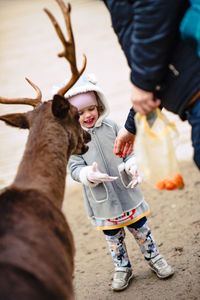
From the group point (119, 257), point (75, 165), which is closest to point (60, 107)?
point (75, 165)

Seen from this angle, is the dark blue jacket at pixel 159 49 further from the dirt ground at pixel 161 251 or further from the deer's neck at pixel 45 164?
the dirt ground at pixel 161 251

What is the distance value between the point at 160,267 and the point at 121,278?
0.32m

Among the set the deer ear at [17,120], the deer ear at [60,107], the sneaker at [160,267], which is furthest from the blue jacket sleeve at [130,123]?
the sneaker at [160,267]

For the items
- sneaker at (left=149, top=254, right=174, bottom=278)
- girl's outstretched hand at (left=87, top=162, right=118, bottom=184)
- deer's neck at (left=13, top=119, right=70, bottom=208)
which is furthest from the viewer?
sneaker at (left=149, top=254, right=174, bottom=278)

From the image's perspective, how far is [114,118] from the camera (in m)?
7.50

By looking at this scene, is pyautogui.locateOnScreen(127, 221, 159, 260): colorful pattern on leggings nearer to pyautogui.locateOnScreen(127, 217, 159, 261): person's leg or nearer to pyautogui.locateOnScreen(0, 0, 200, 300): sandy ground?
pyautogui.locateOnScreen(127, 217, 159, 261): person's leg

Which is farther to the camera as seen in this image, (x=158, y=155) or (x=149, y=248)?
(x=149, y=248)

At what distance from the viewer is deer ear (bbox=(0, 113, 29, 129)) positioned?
8.68 feet

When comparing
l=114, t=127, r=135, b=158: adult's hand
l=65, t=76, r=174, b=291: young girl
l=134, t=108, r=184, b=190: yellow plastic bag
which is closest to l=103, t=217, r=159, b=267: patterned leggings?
l=65, t=76, r=174, b=291: young girl

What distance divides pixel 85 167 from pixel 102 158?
0.23 meters

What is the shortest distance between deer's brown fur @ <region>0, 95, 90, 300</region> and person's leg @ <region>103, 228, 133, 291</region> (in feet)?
2.57

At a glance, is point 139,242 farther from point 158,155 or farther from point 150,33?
point 150,33

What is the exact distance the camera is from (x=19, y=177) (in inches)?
90.7

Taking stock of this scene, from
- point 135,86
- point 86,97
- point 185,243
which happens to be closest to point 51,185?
point 135,86
